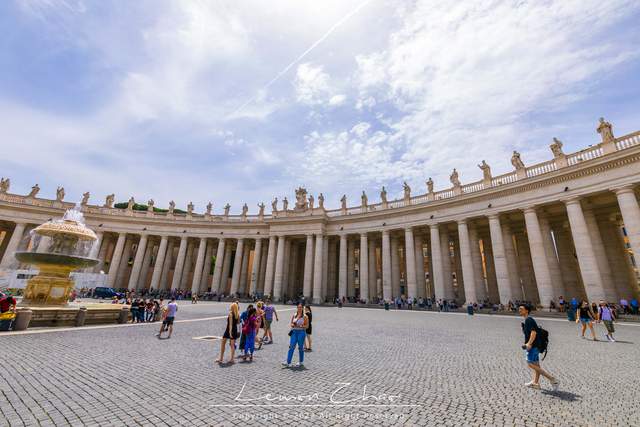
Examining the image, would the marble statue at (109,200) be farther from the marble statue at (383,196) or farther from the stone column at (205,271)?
the marble statue at (383,196)

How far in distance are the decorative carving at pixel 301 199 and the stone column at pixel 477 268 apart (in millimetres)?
21913

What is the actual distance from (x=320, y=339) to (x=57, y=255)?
1313 cm

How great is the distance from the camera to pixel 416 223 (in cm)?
3095

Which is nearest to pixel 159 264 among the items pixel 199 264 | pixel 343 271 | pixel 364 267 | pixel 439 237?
pixel 199 264

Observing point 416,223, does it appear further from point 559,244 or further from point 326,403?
point 326,403

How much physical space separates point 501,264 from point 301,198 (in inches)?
1025

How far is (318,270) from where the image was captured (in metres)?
35.2

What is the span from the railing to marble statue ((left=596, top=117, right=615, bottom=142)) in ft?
1.38

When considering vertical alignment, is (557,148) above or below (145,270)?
above

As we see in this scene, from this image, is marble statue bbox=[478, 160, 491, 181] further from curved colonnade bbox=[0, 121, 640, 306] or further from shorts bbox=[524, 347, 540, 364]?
shorts bbox=[524, 347, 540, 364]

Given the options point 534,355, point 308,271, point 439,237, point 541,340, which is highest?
point 439,237

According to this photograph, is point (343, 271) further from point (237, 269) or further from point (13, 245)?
point (13, 245)

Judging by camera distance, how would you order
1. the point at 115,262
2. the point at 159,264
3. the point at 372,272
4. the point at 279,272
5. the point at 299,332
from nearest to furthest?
the point at 299,332 < the point at 372,272 < the point at 279,272 < the point at 115,262 < the point at 159,264

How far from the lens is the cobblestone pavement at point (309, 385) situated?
415cm
